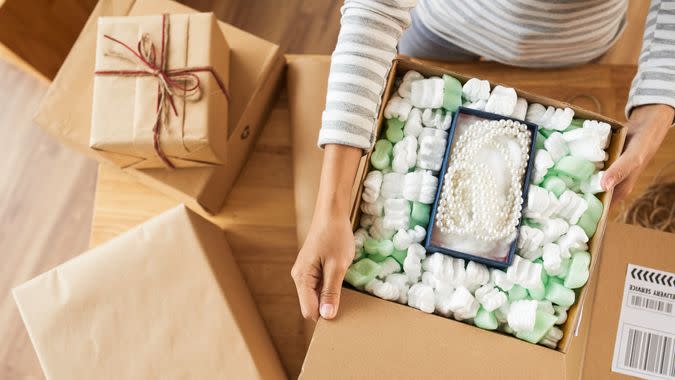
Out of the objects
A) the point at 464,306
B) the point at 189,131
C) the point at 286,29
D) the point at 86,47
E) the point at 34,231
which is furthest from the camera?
the point at 286,29

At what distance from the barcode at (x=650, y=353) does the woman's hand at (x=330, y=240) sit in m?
0.42

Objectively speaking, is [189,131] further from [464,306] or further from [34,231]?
[34,231]

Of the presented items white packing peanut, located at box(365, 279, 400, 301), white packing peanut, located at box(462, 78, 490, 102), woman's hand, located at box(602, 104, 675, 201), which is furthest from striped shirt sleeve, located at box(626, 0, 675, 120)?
white packing peanut, located at box(365, 279, 400, 301)

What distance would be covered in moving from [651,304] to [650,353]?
0.21 feet

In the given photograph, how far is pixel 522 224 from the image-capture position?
1.96ft

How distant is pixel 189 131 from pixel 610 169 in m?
0.55

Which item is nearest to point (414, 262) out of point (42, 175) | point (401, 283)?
point (401, 283)

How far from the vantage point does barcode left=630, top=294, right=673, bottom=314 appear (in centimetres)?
65

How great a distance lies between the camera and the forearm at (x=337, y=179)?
22.3 inches

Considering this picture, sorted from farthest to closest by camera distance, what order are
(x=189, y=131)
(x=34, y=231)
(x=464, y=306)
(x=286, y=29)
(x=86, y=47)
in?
(x=286, y=29)
(x=34, y=231)
(x=86, y=47)
(x=189, y=131)
(x=464, y=306)

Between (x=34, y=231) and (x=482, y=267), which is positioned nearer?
(x=482, y=267)

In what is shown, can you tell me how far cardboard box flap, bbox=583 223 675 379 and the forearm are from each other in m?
0.37

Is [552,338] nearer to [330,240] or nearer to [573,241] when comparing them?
[573,241]

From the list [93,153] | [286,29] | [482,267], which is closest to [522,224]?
[482,267]
